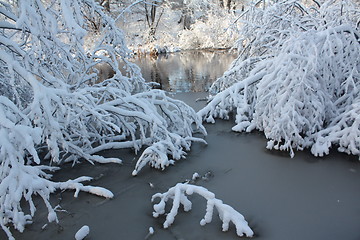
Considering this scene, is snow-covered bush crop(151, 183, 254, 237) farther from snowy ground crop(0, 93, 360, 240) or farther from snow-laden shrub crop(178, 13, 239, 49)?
snow-laden shrub crop(178, 13, 239, 49)

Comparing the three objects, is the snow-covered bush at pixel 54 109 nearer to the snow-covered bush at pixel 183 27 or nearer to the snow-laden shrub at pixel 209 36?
the snow-covered bush at pixel 183 27

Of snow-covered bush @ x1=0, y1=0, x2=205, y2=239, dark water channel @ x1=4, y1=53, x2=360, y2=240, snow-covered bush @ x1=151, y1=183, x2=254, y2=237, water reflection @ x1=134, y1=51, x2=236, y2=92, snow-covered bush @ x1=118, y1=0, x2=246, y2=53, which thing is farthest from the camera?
snow-covered bush @ x1=118, y1=0, x2=246, y2=53

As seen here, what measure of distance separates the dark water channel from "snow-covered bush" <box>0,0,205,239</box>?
0.26m

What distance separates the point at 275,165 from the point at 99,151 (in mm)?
3412

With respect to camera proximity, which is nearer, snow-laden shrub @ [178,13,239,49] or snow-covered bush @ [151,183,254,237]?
snow-covered bush @ [151,183,254,237]

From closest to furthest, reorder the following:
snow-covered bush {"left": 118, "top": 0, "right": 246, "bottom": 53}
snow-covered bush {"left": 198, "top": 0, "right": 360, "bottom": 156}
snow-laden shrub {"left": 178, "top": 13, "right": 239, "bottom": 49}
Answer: snow-covered bush {"left": 198, "top": 0, "right": 360, "bottom": 156} → snow-laden shrub {"left": 178, "top": 13, "right": 239, "bottom": 49} → snow-covered bush {"left": 118, "top": 0, "right": 246, "bottom": 53}

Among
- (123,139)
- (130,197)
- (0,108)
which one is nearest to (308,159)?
(130,197)

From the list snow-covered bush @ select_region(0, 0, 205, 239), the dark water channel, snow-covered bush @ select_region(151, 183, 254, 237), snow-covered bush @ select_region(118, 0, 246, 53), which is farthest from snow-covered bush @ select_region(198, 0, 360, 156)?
snow-covered bush @ select_region(118, 0, 246, 53)

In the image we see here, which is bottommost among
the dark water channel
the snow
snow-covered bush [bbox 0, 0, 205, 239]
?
the dark water channel

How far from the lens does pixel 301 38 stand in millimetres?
5602

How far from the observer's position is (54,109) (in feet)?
13.6

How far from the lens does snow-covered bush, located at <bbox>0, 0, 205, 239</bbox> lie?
2.53 m

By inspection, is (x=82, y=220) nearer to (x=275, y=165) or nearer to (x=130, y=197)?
(x=130, y=197)

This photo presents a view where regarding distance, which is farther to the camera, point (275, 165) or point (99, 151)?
point (99, 151)
